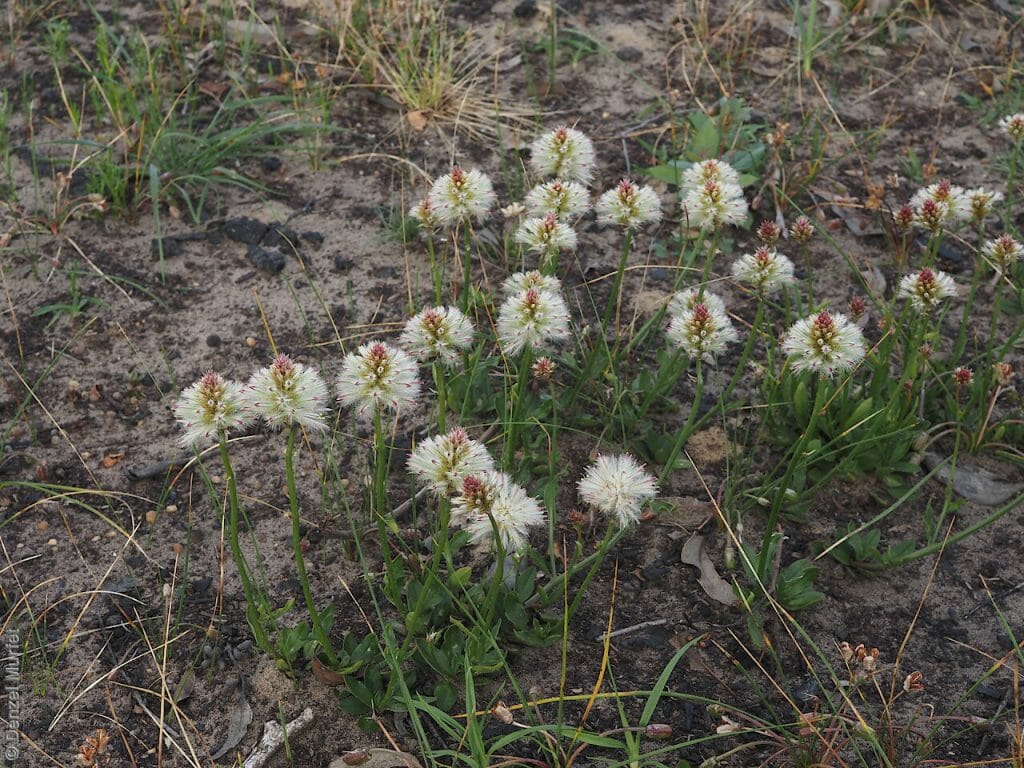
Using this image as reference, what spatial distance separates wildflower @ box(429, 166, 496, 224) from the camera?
304 cm

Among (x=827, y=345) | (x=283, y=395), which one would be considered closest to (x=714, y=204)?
(x=827, y=345)

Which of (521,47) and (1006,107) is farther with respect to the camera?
(521,47)

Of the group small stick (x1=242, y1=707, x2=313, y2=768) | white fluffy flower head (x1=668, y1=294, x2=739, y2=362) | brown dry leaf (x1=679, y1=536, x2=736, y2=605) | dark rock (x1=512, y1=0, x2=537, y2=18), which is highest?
white fluffy flower head (x1=668, y1=294, x2=739, y2=362)

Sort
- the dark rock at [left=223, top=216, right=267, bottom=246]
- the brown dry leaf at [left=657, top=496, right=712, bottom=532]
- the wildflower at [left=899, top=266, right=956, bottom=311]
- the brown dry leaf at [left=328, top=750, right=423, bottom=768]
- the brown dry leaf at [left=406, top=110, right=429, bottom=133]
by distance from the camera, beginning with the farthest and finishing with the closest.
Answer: the brown dry leaf at [left=406, top=110, right=429, bottom=133] < the dark rock at [left=223, top=216, right=267, bottom=246] < the brown dry leaf at [left=657, top=496, right=712, bottom=532] < the wildflower at [left=899, top=266, right=956, bottom=311] < the brown dry leaf at [left=328, top=750, right=423, bottom=768]

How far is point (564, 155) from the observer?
10.4ft

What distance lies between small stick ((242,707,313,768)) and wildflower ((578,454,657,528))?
0.99m

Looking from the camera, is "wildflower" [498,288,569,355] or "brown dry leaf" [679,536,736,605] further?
"brown dry leaf" [679,536,736,605]

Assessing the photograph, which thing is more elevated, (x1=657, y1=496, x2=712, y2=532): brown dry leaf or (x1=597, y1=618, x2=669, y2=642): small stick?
(x1=657, y1=496, x2=712, y2=532): brown dry leaf

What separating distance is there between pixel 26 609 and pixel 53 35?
3396 millimetres

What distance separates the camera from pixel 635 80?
17.4ft

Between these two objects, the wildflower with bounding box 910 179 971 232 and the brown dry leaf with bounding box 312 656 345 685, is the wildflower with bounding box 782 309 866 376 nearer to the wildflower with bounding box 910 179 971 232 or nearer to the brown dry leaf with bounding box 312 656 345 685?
the wildflower with bounding box 910 179 971 232

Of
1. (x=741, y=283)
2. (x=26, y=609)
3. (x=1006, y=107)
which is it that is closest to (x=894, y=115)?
(x=1006, y=107)

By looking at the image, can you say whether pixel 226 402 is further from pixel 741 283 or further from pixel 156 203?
pixel 741 283

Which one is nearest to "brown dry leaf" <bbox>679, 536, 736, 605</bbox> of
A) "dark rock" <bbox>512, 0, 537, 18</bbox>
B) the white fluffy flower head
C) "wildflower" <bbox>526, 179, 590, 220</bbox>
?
the white fluffy flower head
